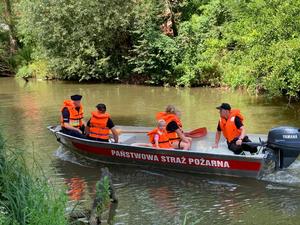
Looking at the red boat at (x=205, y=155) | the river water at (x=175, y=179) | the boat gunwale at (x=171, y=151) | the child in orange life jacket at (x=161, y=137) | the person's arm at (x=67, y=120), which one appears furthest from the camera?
the person's arm at (x=67, y=120)

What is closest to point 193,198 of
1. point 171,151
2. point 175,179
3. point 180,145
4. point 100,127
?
point 175,179

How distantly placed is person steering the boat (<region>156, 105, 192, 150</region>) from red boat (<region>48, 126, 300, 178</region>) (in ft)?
1.28

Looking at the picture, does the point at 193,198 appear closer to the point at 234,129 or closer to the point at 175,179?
the point at 175,179

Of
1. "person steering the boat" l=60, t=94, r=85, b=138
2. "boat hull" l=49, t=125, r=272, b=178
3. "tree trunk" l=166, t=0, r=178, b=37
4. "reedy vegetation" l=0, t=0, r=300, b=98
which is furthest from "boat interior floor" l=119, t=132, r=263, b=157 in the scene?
"tree trunk" l=166, t=0, r=178, b=37

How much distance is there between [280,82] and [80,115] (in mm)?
6018

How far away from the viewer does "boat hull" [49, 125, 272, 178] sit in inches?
372

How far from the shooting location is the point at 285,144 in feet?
29.7

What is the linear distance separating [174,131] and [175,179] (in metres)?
1.01

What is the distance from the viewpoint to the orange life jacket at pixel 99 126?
1079 cm

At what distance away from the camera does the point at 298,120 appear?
50.7 ft

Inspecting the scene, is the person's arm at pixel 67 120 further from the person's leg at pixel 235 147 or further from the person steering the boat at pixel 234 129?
the person's leg at pixel 235 147

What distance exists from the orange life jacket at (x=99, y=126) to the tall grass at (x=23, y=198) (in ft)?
17.8

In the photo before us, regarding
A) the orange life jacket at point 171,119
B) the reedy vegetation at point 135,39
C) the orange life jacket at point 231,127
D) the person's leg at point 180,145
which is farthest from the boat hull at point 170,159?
the reedy vegetation at point 135,39

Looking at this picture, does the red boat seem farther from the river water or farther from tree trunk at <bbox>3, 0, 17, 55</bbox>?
tree trunk at <bbox>3, 0, 17, 55</bbox>
